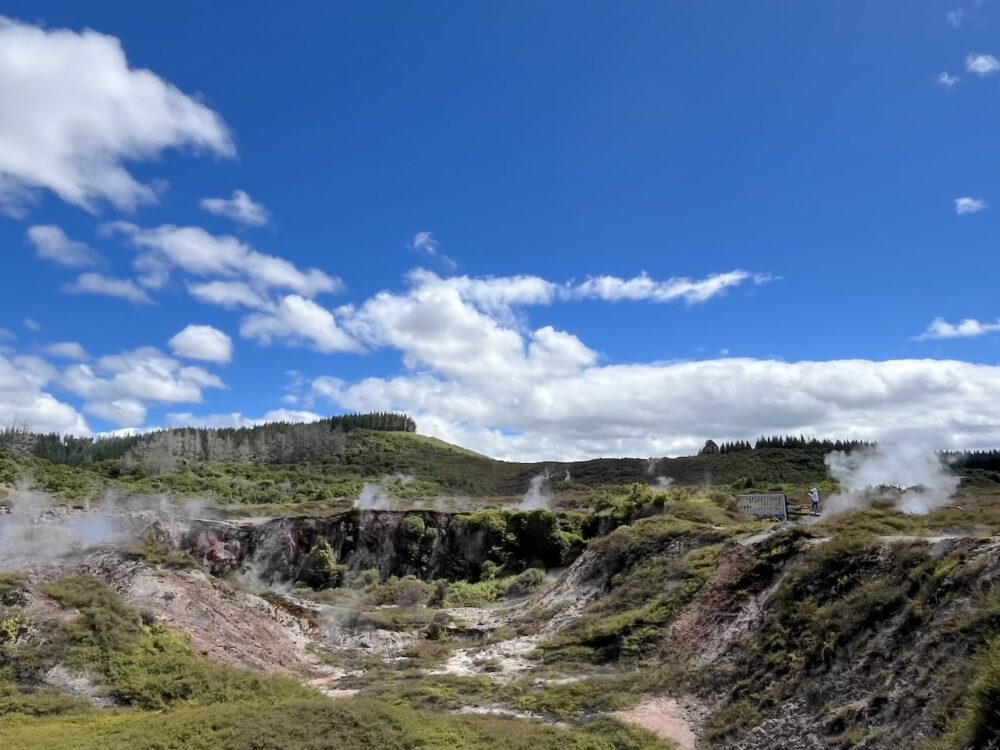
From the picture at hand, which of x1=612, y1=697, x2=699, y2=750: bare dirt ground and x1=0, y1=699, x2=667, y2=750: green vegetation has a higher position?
x1=0, y1=699, x2=667, y2=750: green vegetation

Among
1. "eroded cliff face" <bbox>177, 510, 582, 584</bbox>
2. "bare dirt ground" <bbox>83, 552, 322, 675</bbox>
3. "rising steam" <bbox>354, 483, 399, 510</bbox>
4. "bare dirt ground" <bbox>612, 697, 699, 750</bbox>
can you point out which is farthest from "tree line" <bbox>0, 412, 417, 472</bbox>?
"bare dirt ground" <bbox>612, 697, 699, 750</bbox>

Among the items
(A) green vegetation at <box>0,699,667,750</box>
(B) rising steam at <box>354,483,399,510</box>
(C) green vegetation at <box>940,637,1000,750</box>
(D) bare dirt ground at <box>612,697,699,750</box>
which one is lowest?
(D) bare dirt ground at <box>612,697,699,750</box>

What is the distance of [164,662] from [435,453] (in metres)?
129

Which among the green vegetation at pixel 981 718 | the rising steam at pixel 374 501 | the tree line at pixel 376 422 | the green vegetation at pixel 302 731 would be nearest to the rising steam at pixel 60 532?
the green vegetation at pixel 302 731

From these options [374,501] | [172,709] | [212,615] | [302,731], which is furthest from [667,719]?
[374,501]

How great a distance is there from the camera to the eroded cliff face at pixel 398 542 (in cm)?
3975

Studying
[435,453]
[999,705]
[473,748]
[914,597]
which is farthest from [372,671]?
[435,453]

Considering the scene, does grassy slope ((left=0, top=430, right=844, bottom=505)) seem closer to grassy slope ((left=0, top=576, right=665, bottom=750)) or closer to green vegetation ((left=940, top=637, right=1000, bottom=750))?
grassy slope ((left=0, top=576, right=665, bottom=750))

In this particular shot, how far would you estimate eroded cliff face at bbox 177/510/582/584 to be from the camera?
39.8m

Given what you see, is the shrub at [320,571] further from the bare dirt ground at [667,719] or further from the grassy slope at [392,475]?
the bare dirt ground at [667,719]

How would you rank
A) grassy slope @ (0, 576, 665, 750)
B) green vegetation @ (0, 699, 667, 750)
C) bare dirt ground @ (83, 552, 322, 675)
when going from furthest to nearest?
bare dirt ground @ (83, 552, 322, 675) → grassy slope @ (0, 576, 665, 750) → green vegetation @ (0, 699, 667, 750)

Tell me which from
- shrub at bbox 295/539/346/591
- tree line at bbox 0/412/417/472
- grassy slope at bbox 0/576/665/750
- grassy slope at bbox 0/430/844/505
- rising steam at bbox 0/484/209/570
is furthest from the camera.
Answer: tree line at bbox 0/412/417/472

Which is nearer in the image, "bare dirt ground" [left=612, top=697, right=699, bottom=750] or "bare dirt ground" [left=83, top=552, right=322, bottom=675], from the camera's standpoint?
"bare dirt ground" [left=612, top=697, right=699, bottom=750]

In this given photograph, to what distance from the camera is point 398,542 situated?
43406 mm
